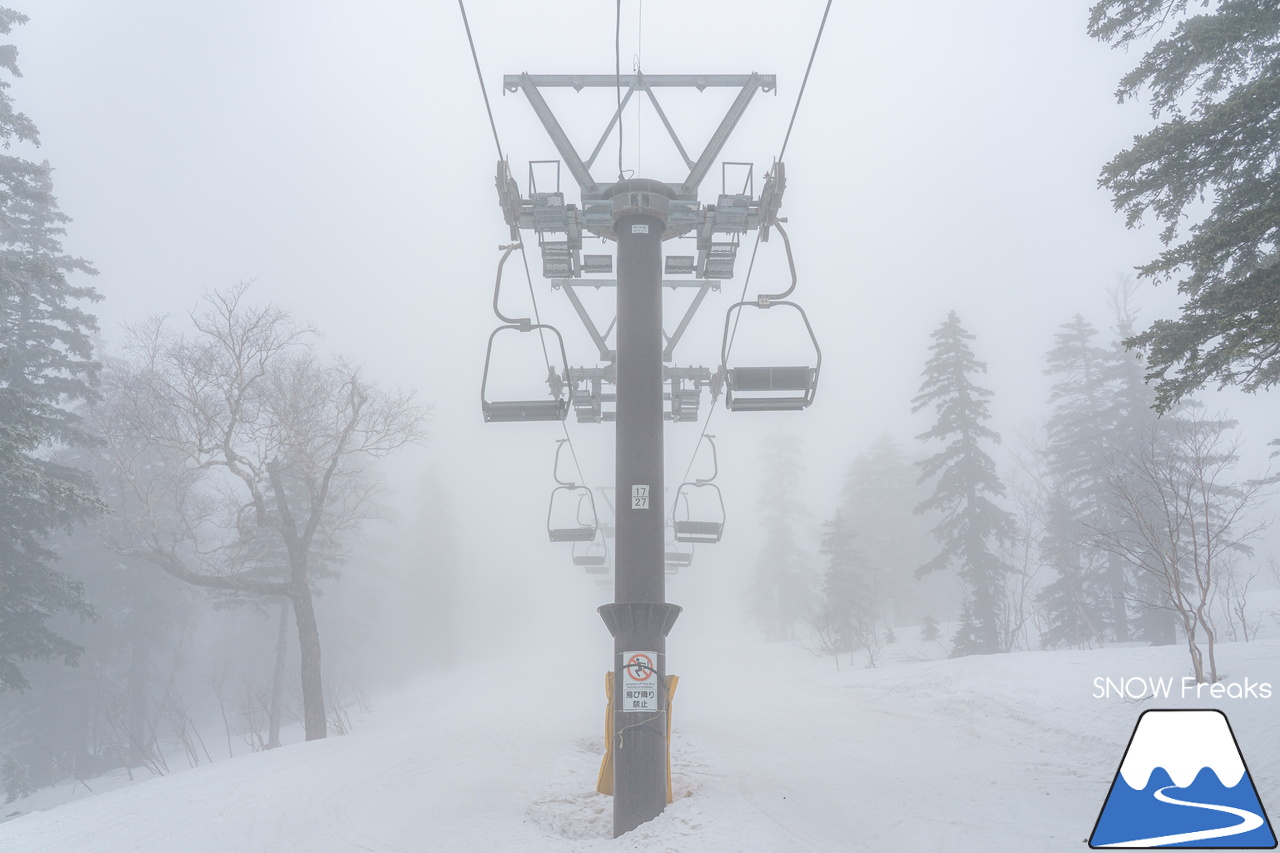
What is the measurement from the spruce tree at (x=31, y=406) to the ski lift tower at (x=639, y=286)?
1175 centimetres

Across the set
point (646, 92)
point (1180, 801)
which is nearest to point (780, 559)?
point (646, 92)

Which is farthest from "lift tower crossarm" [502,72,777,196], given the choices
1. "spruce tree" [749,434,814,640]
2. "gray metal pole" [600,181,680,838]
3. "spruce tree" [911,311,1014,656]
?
"spruce tree" [749,434,814,640]

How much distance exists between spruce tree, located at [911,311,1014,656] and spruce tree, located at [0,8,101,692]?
26.3 m

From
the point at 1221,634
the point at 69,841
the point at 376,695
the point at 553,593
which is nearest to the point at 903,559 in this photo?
the point at 1221,634

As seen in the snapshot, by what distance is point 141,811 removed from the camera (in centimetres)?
980

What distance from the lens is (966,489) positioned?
1065 inches

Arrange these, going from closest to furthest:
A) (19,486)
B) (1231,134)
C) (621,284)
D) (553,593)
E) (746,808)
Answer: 1. (746,808)
2. (621,284)
3. (1231,134)
4. (19,486)
5. (553,593)

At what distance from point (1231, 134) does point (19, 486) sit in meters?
22.7

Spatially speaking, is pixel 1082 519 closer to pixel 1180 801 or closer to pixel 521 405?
pixel 1180 801

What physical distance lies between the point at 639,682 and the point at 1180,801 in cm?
468

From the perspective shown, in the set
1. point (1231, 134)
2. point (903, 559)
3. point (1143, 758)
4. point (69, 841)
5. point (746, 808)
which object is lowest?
point (69, 841)

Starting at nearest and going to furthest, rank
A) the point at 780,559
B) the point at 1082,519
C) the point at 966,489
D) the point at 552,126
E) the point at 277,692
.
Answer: the point at 552,126 < the point at 1082,519 < the point at 277,692 < the point at 966,489 < the point at 780,559

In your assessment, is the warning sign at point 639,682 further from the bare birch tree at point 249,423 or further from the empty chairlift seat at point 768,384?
the bare birch tree at point 249,423

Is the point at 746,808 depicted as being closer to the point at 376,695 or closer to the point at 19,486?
the point at 19,486
